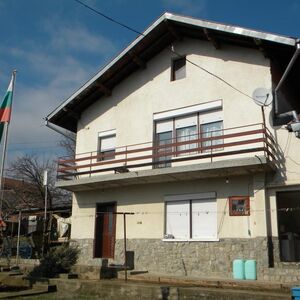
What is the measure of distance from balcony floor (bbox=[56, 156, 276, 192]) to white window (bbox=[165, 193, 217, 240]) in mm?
907

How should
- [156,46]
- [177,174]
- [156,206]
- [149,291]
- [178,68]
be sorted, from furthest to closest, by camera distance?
[156,46]
[178,68]
[156,206]
[177,174]
[149,291]

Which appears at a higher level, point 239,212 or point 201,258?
point 239,212

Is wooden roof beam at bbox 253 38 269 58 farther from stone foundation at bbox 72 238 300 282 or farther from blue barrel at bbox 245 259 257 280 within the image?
blue barrel at bbox 245 259 257 280

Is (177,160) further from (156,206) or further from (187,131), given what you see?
(156,206)

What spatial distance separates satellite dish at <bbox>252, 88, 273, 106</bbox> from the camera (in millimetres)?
15047

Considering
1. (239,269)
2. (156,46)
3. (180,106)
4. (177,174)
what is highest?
(156,46)

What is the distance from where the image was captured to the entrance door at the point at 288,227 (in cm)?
1492

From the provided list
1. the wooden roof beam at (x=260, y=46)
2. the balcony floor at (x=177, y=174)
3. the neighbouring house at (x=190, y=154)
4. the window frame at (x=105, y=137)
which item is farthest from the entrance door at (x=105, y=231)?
the wooden roof beam at (x=260, y=46)

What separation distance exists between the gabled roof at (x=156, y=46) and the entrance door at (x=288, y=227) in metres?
5.23

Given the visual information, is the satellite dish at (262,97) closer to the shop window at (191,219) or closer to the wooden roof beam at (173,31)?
the shop window at (191,219)

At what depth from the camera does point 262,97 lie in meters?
15.1

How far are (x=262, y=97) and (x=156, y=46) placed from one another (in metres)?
6.02

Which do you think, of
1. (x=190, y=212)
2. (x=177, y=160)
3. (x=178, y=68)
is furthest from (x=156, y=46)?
(x=190, y=212)

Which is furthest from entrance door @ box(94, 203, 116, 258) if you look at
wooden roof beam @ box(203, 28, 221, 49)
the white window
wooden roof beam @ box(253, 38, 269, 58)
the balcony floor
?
wooden roof beam @ box(253, 38, 269, 58)
